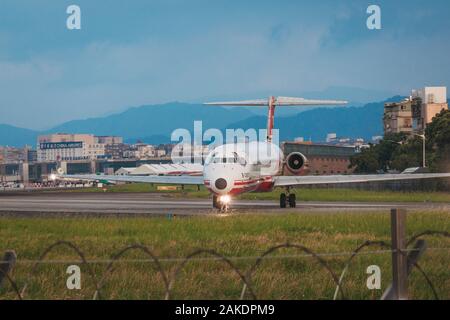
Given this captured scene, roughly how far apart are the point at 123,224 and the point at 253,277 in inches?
475

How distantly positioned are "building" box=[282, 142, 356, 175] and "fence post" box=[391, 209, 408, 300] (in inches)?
5128

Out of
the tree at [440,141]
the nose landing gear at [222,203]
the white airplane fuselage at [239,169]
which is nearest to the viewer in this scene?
the white airplane fuselage at [239,169]

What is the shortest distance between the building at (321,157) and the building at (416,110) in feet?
38.3

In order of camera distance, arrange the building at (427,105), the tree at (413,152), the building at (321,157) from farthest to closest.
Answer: the building at (321,157) < the building at (427,105) < the tree at (413,152)

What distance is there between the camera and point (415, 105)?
449 feet

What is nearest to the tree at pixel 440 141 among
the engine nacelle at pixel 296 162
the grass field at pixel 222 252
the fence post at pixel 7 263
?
the engine nacelle at pixel 296 162

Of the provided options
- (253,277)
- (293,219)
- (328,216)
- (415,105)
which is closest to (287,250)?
(253,277)

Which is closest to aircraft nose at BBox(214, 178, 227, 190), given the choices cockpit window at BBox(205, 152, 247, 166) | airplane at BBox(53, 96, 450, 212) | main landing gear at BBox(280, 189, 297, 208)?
airplane at BBox(53, 96, 450, 212)

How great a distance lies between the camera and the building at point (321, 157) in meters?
145

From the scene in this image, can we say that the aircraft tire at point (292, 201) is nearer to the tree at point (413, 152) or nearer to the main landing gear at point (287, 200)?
the main landing gear at point (287, 200)

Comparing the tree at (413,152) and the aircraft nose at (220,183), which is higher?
the tree at (413,152)

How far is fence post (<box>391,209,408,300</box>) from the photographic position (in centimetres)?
1073

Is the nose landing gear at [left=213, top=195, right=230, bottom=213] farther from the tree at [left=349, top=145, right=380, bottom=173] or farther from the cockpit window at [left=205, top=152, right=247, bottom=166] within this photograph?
the tree at [left=349, top=145, right=380, bottom=173]
